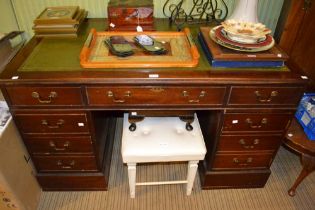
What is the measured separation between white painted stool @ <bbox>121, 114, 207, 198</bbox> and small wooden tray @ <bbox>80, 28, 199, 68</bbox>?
39 centimetres

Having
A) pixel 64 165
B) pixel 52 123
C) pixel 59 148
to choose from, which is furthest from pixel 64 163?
pixel 52 123

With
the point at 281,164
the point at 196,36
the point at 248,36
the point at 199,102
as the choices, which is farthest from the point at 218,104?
the point at 281,164

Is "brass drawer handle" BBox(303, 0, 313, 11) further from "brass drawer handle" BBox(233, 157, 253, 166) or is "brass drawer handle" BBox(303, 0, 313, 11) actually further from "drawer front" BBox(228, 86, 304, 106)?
"brass drawer handle" BBox(233, 157, 253, 166)

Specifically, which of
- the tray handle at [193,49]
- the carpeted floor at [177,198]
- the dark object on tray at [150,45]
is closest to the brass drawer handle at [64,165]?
the carpeted floor at [177,198]

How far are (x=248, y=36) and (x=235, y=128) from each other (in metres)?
0.44

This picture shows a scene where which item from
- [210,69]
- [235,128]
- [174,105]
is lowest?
[235,128]

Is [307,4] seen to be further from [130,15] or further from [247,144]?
[130,15]

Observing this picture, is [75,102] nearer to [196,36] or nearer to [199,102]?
[199,102]

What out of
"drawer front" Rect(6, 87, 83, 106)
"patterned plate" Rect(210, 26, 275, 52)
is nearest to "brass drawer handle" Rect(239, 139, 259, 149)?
"patterned plate" Rect(210, 26, 275, 52)

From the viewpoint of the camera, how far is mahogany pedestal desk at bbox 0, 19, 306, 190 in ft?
3.30

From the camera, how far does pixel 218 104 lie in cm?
110

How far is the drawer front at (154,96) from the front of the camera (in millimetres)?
1038

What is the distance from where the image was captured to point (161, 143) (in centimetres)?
123

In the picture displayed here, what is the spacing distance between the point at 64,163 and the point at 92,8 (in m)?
0.94
